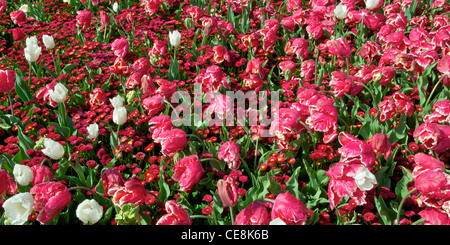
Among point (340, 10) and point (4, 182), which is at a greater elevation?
point (340, 10)

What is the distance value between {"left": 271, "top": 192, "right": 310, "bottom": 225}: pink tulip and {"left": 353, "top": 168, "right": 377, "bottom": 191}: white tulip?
253mm

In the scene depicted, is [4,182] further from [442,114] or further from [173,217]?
[442,114]

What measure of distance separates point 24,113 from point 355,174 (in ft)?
6.93

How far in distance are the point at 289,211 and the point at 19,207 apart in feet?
3.59

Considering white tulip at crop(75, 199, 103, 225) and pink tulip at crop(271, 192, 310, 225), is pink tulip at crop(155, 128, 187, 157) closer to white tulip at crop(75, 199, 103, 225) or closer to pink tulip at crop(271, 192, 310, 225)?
white tulip at crop(75, 199, 103, 225)

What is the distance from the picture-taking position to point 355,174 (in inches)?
65.4

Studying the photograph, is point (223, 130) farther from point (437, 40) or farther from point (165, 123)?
point (437, 40)

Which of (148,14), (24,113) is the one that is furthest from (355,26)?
(24,113)

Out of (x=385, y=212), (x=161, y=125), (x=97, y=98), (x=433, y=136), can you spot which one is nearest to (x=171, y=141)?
(x=161, y=125)

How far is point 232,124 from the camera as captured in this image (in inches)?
99.0

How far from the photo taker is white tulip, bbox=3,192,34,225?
1.64 metres

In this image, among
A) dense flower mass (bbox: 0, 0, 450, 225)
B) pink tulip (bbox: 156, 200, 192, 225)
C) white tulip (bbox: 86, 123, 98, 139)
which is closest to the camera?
pink tulip (bbox: 156, 200, 192, 225)
